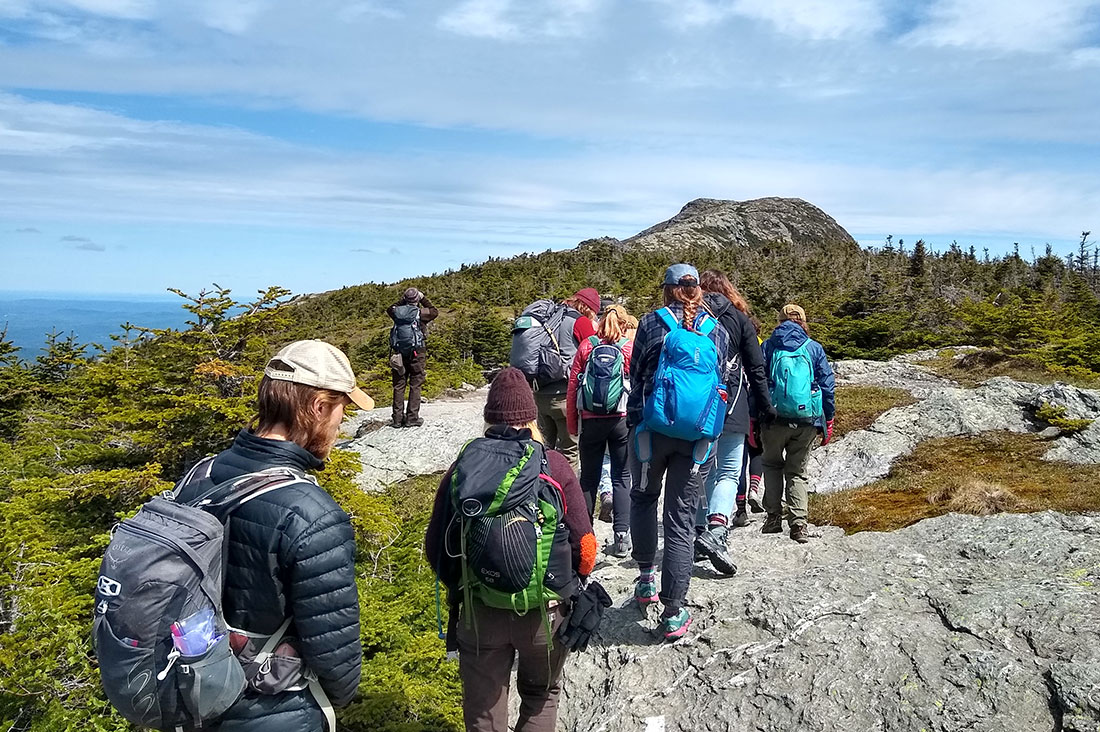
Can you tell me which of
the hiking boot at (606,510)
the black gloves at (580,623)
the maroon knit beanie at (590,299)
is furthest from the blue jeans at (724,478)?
the black gloves at (580,623)

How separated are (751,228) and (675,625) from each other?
274 ft

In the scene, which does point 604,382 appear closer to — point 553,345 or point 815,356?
point 553,345

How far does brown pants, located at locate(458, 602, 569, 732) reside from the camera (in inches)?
117

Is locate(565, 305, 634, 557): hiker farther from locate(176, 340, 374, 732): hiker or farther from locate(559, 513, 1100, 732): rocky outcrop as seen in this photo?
locate(176, 340, 374, 732): hiker

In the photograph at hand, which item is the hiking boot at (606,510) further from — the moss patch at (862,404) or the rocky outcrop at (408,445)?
the moss patch at (862,404)

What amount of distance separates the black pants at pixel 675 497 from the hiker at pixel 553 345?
2228 millimetres

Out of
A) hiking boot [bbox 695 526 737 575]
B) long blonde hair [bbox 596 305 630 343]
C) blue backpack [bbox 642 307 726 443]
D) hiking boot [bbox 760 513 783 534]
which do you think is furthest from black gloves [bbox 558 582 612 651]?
hiking boot [bbox 760 513 783 534]

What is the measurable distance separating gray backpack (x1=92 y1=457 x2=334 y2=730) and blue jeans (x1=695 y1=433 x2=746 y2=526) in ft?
12.8

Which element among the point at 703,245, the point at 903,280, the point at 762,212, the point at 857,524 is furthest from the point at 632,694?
the point at 762,212

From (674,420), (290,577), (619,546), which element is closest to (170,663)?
(290,577)

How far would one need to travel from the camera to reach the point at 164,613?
6.28ft

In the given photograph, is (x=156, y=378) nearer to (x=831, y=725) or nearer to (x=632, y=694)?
(x=632, y=694)

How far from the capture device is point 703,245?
2749 inches

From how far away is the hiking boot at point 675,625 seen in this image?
432 cm
